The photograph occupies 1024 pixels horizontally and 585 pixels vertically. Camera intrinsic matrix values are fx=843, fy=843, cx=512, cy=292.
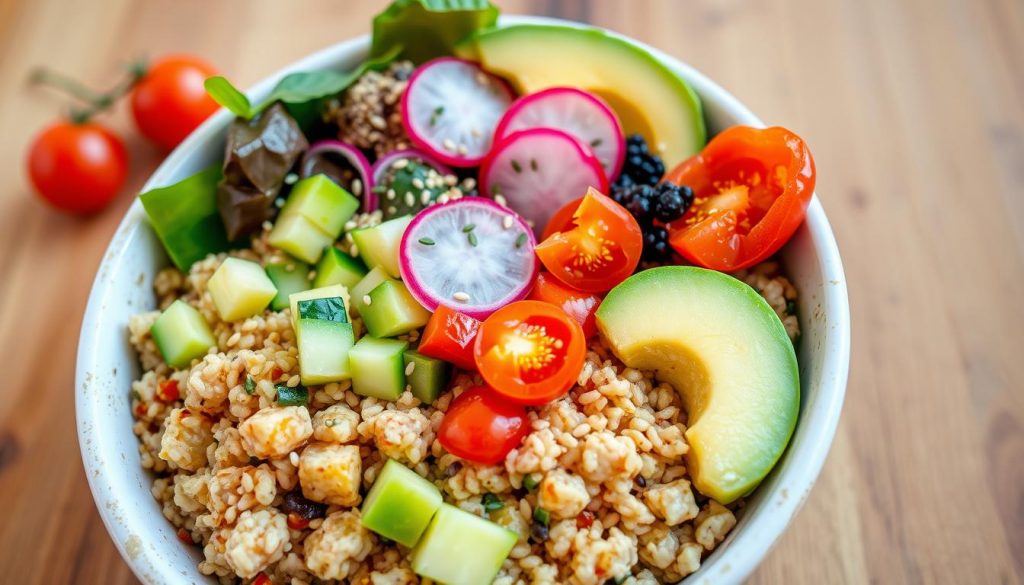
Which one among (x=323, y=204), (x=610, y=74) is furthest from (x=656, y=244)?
(x=323, y=204)

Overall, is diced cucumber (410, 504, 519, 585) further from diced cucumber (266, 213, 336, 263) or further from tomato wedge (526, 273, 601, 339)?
diced cucumber (266, 213, 336, 263)

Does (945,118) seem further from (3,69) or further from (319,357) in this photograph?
(3,69)

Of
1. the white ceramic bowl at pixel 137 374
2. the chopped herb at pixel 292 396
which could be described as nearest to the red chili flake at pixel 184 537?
the white ceramic bowl at pixel 137 374

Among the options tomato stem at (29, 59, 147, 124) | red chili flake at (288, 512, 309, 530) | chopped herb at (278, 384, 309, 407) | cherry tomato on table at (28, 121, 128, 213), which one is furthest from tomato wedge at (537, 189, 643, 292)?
tomato stem at (29, 59, 147, 124)

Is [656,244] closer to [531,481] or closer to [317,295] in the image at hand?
[531,481]

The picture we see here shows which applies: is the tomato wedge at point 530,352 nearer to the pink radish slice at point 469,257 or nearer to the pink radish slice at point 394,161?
the pink radish slice at point 469,257

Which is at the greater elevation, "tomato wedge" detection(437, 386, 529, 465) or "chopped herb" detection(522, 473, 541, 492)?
"tomato wedge" detection(437, 386, 529, 465)

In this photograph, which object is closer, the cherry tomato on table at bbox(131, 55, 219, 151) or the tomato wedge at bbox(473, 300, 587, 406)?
the tomato wedge at bbox(473, 300, 587, 406)
